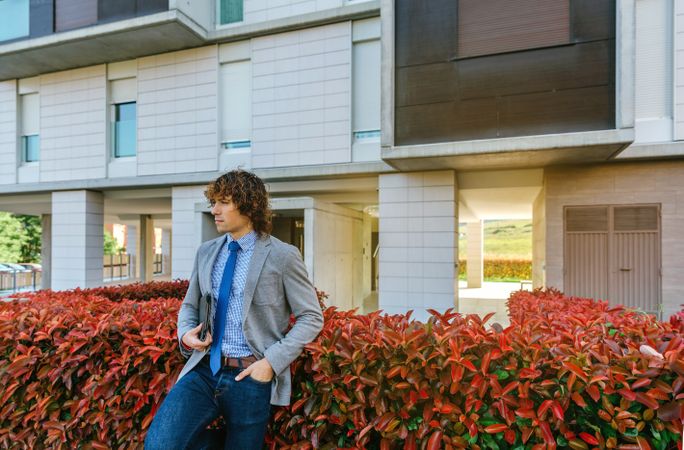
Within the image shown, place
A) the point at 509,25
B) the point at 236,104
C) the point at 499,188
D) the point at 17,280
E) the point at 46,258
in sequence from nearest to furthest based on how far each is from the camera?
the point at 509,25 → the point at 499,188 → the point at 236,104 → the point at 46,258 → the point at 17,280

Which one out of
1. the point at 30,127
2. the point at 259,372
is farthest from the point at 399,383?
the point at 30,127

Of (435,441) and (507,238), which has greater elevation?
(507,238)

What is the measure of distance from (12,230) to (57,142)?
803 inches

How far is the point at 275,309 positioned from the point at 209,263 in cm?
47

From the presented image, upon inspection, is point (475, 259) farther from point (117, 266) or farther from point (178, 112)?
point (117, 266)

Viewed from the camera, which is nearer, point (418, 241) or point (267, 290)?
point (267, 290)

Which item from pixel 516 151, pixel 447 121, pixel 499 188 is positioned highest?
pixel 447 121

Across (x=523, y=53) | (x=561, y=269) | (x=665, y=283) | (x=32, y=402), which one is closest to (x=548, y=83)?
(x=523, y=53)

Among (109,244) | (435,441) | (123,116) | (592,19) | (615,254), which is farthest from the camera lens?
(109,244)

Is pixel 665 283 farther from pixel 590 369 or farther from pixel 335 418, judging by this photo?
pixel 335 418

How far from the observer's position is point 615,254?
7.85m

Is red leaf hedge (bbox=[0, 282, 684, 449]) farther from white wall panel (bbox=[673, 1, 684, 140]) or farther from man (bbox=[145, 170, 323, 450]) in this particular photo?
white wall panel (bbox=[673, 1, 684, 140])

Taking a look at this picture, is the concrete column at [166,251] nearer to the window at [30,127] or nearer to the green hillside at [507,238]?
the window at [30,127]

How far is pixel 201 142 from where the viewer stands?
33.6ft
